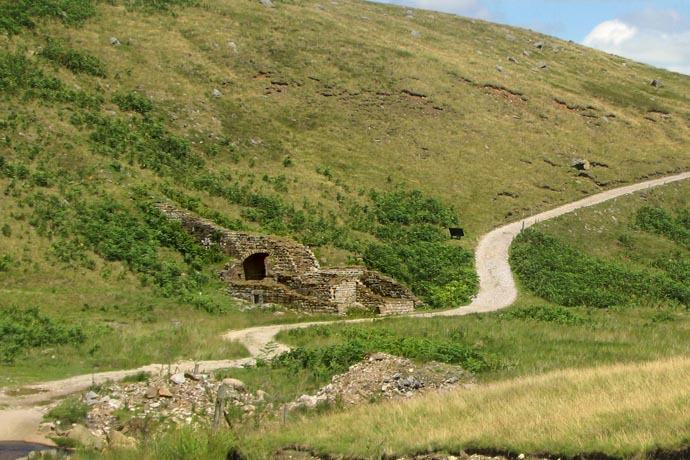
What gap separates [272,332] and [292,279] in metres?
6.81

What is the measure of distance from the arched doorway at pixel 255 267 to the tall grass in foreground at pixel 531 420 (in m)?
21.0

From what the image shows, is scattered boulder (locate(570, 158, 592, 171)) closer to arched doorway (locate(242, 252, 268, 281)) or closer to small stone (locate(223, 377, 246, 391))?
arched doorway (locate(242, 252, 268, 281))

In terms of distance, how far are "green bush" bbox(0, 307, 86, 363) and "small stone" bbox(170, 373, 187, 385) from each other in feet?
18.5

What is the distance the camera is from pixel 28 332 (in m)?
25.3

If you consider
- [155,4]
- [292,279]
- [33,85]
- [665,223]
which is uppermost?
[155,4]

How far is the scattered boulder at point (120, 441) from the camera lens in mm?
16719

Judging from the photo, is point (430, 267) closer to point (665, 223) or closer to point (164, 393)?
point (665, 223)

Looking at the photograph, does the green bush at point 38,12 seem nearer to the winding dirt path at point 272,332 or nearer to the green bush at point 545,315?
the winding dirt path at point 272,332

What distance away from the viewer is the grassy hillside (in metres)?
31.4

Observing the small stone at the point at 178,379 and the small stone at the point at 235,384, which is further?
the small stone at the point at 235,384

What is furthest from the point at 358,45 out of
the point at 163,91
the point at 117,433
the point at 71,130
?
the point at 117,433

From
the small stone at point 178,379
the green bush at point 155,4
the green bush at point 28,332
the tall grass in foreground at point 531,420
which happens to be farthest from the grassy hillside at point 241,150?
the tall grass in foreground at point 531,420

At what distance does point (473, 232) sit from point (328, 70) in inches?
845

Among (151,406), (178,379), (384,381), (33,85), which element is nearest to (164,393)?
(151,406)
